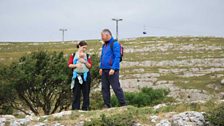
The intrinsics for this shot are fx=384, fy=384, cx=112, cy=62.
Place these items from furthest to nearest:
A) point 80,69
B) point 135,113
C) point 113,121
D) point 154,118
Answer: point 80,69 → point 135,113 → point 154,118 → point 113,121

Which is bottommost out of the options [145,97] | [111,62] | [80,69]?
[145,97]

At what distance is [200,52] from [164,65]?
850cm

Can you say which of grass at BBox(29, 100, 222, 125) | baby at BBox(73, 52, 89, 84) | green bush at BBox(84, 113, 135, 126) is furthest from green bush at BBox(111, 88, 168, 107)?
green bush at BBox(84, 113, 135, 126)

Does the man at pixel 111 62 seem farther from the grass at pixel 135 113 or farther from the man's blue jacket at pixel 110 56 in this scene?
the grass at pixel 135 113

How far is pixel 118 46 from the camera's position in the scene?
33.0ft

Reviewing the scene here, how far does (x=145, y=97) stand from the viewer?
898 inches

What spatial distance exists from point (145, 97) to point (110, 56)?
13.0m

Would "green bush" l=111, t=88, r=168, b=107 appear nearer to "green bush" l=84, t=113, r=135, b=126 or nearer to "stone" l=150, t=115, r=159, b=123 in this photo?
"stone" l=150, t=115, r=159, b=123

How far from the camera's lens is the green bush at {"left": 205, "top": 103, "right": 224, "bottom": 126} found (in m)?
8.55

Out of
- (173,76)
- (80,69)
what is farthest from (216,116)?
(173,76)

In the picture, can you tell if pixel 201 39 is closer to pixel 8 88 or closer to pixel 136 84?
pixel 136 84

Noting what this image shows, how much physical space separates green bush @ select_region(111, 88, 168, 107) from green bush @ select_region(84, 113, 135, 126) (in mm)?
12122

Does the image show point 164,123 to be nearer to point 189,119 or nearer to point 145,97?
point 189,119

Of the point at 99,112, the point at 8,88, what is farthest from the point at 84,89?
the point at 8,88
